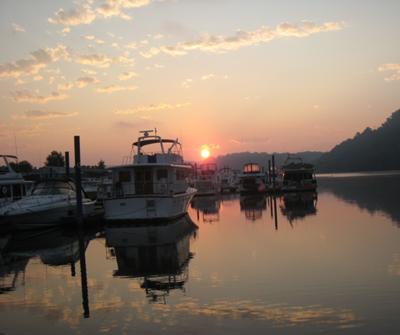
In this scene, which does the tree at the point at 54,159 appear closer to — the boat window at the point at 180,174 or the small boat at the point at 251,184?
the small boat at the point at 251,184

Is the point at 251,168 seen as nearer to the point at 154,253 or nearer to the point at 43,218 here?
the point at 43,218

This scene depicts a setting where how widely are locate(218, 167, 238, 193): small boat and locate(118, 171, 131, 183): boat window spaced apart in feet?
145

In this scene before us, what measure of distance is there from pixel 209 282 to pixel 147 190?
1740 cm

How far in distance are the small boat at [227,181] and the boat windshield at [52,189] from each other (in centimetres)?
4326

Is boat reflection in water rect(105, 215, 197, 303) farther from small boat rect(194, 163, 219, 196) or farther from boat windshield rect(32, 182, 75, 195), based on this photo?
small boat rect(194, 163, 219, 196)

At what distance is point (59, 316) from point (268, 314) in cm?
499

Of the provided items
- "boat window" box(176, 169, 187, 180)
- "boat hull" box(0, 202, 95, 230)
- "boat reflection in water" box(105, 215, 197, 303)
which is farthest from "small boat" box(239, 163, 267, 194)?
"boat hull" box(0, 202, 95, 230)

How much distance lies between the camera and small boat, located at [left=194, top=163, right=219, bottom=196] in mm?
72438

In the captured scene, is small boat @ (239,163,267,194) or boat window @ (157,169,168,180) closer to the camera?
boat window @ (157,169,168,180)

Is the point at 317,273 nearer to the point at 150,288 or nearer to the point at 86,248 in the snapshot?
the point at 150,288

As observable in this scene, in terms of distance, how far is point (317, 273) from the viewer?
15258 mm

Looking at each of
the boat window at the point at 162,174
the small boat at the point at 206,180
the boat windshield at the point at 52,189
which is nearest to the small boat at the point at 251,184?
the small boat at the point at 206,180

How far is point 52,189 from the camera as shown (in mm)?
32688

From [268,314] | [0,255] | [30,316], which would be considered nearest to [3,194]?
[0,255]
